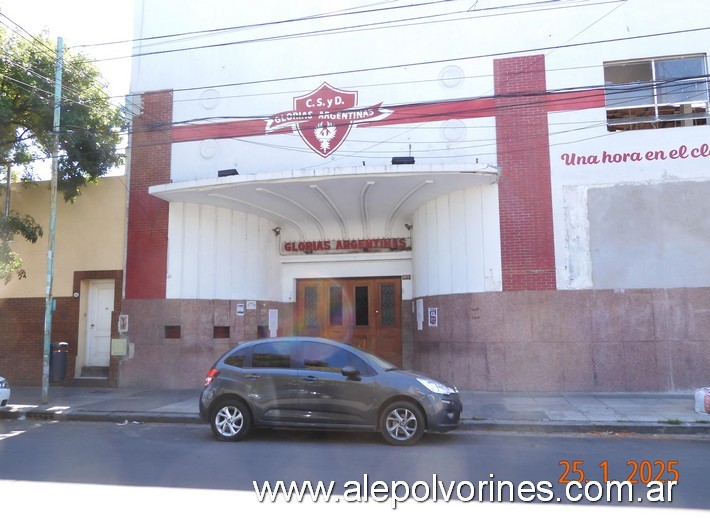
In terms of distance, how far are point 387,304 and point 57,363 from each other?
8448mm

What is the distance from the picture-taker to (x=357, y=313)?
16.0 metres

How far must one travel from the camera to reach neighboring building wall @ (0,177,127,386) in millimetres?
14992

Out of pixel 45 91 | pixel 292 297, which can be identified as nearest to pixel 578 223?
pixel 292 297

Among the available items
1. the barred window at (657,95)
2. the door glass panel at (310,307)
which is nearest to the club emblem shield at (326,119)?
the door glass panel at (310,307)

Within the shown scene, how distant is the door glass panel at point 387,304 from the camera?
15.8 meters

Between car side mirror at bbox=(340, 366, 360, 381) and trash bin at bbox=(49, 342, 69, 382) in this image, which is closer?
car side mirror at bbox=(340, 366, 360, 381)

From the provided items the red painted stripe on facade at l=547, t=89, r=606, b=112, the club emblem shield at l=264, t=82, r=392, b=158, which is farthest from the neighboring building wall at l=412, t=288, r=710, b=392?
the club emblem shield at l=264, t=82, r=392, b=158

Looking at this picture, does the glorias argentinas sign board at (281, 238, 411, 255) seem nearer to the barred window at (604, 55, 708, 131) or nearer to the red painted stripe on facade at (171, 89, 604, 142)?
the red painted stripe on facade at (171, 89, 604, 142)

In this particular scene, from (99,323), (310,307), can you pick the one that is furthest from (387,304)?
(99,323)

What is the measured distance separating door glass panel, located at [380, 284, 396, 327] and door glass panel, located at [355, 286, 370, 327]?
39 centimetres

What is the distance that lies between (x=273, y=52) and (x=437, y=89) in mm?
4381

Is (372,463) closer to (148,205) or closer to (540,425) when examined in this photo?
(540,425)

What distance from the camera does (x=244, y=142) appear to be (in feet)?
47.2

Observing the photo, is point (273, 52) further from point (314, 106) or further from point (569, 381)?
point (569, 381)
